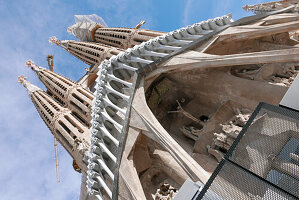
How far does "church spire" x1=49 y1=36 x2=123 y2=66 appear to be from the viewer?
3114 centimetres

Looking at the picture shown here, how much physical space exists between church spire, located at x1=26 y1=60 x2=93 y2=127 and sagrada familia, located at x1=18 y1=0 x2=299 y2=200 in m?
7.12

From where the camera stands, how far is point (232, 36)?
13.0 meters

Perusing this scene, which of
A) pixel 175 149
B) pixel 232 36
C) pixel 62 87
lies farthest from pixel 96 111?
pixel 62 87

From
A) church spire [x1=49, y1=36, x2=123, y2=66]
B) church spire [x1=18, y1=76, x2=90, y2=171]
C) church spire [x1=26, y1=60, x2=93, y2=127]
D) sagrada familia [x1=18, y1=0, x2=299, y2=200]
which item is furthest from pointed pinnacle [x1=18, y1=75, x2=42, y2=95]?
sagrada familia [x1=18, y1=0, x2=299, y2=200]

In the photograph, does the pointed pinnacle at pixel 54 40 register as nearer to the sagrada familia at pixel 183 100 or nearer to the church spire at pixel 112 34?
the church spire at pixel 112 34

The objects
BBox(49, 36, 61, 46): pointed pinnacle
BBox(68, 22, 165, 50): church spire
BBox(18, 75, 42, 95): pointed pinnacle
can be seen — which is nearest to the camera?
BBox(68, 22, 165, 50): church spire

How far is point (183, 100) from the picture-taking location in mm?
13312

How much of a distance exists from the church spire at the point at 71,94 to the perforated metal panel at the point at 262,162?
67.6 ft

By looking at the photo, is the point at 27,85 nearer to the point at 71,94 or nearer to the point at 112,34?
the point at 71,94

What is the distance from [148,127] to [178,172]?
206cm

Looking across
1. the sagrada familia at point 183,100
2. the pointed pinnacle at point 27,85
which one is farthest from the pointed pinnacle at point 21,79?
the sagrada familia at point 183,100

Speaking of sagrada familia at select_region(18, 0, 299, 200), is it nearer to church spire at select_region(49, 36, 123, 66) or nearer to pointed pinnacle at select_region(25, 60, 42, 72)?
church spire at select_region(49, 36, 123, 66)

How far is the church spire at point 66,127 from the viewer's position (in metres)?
19.7

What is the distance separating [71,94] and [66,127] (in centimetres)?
450
